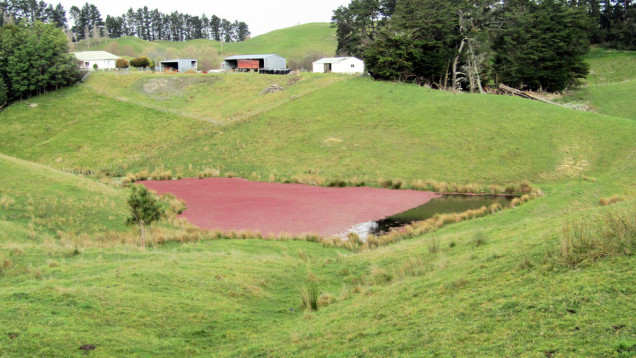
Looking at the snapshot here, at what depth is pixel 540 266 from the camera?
9.20 meters

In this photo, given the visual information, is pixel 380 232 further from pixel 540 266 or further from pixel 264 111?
pixel 264 111

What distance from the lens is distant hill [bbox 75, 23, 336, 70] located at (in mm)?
148500

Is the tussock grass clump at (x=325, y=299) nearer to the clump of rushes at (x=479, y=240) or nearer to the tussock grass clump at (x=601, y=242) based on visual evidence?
the clump of rushes at (x=479, y=240)

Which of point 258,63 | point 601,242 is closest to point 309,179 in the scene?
point 601,242

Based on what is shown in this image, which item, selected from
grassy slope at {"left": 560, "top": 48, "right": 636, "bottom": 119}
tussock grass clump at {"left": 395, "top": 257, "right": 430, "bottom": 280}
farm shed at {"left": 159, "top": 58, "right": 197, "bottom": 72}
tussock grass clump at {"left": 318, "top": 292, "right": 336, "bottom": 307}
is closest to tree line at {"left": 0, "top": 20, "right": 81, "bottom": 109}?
farm shed at {"left": 159, "top": 58, "right": 197, "bottom": 72}

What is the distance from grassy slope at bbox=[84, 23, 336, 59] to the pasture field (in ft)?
344

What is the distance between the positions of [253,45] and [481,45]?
128218 millimetres

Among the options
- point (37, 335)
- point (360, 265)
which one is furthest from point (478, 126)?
point (37, 335)

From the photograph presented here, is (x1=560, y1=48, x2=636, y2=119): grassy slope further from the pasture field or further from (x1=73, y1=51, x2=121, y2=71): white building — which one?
(x1=73, y1=51, x2=121, y2=71): white building

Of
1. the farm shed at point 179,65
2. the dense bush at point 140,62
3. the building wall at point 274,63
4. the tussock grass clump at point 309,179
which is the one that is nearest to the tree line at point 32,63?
the farm shed at point 179,65

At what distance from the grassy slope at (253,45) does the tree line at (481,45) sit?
2995 inches

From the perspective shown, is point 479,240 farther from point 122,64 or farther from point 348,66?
point 122,64

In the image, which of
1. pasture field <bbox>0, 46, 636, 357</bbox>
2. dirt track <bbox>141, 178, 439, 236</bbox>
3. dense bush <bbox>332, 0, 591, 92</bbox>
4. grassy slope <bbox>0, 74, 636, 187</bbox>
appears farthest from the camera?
dense bush <bbox>332, 0, 591, 92</bbox>

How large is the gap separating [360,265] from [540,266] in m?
7.55
